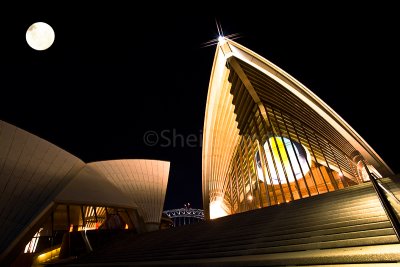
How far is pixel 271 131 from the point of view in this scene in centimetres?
1464

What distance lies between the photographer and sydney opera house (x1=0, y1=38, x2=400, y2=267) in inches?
142

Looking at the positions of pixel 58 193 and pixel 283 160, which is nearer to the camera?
pixel 58 193

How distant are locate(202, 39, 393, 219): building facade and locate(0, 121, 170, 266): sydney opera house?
6.13 meters

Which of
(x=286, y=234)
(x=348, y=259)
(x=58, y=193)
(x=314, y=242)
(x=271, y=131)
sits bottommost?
(x=348, y=259)

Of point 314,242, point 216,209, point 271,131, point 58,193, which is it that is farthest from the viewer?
point 216,209

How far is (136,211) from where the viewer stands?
43.7ft

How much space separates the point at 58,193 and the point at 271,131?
12.5 metres

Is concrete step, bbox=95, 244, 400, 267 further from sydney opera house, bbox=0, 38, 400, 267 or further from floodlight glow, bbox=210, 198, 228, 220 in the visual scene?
floodlight glow, bbox=210, 198, 228, 220

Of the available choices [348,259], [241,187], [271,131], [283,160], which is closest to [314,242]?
[348,259]

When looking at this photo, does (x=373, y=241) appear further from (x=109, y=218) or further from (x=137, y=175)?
(x=137, y=175)

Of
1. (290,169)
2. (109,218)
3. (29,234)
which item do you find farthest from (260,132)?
(29,234)

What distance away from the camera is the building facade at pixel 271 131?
40.5ft

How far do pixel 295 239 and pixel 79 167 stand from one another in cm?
1309

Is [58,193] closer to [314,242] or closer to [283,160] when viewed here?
[314,242]
